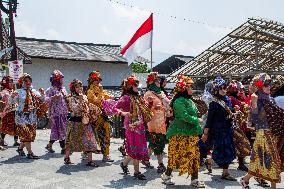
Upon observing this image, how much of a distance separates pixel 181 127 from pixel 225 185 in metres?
1.24

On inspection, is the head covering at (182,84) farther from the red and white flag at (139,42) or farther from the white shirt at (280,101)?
the red and white flag at (139,42)

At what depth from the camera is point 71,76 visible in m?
27.7

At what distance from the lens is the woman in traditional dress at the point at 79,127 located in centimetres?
854

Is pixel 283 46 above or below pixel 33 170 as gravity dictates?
above

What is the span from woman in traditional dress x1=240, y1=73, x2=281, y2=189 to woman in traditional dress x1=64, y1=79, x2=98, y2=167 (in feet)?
11.4

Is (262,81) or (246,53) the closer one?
(262,81)

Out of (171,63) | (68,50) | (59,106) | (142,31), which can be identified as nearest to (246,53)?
(142,31)

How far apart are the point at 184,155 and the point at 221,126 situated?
992 millimetres

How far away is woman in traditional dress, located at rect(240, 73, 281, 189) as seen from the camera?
596cm

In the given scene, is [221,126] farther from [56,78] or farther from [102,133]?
[56,78]

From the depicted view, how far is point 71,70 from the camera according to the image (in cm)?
2795

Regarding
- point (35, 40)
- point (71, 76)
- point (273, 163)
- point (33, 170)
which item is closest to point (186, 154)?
point (273, 163)

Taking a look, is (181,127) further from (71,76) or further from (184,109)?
(71,76)

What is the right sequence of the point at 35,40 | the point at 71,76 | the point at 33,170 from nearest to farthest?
the point at 33,170 < the point at 71,76 < the point at 35,40
